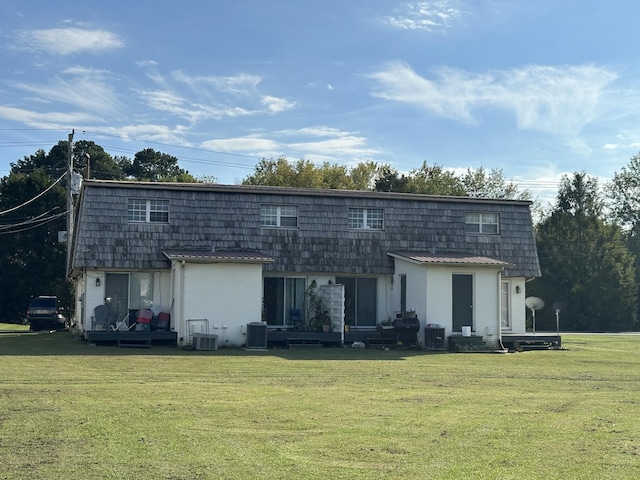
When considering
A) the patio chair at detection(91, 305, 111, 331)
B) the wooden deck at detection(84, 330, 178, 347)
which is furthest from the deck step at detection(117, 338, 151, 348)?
the patio chair at detection(91, 305, 111, 331)

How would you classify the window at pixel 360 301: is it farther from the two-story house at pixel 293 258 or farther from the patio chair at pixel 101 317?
the patio chair at pixel 101 317

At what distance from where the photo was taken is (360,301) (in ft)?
88.4

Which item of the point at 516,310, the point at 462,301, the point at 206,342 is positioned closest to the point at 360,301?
the point at 462,301

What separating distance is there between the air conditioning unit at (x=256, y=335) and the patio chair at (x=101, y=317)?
4077 millimetres

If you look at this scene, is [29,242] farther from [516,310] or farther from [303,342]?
[516,310]

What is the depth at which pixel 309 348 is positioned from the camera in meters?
23.8

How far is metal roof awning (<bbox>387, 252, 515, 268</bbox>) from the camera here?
2423 centimetres

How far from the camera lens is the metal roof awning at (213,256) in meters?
23.0

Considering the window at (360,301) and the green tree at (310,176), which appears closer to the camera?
the window at (360,301)

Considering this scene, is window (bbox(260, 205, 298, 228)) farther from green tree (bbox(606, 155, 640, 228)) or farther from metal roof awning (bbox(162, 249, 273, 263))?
green tree (bbox(606, 155, 640, 228))

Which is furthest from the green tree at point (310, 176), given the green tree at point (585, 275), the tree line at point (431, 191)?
the green tree at point (585, 275)

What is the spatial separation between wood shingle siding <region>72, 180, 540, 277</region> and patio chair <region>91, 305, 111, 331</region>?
4.14 ft

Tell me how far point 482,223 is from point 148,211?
1132cm

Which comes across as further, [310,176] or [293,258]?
[310,176]
